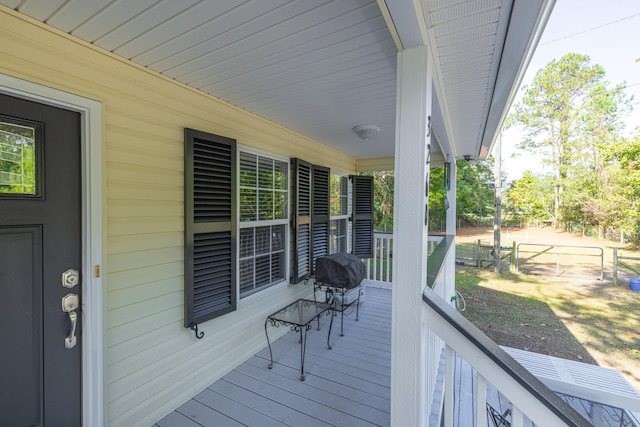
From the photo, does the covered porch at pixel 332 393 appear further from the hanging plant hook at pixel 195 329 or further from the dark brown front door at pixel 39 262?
the dark brown front door at pixel 39 262

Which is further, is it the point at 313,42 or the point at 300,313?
the point at 300,313

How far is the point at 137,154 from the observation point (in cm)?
183

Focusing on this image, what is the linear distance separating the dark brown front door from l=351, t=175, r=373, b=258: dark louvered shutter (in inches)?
166

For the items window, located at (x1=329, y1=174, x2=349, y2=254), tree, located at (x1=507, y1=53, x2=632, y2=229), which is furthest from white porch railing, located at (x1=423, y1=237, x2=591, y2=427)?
tree, located at (x1=507, y1=53, x2=632, y2=229)

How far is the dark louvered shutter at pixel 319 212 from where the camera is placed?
3.85 meters

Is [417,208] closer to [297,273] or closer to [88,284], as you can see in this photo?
[88,284]

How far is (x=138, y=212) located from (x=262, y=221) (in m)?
1.34

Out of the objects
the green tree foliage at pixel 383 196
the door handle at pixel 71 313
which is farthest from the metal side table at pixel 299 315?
the green tree foliage at pixel 383 196

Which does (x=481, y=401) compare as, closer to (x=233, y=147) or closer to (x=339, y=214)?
(x=233, y=147)

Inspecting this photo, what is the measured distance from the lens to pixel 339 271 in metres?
3.23

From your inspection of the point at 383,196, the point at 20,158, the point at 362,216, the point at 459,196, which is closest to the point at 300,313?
the point at 20,158

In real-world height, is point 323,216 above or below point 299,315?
above

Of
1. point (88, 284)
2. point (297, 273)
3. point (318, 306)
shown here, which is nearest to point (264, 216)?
point (297, 273)

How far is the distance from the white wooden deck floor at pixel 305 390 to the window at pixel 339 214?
75.4 inches
